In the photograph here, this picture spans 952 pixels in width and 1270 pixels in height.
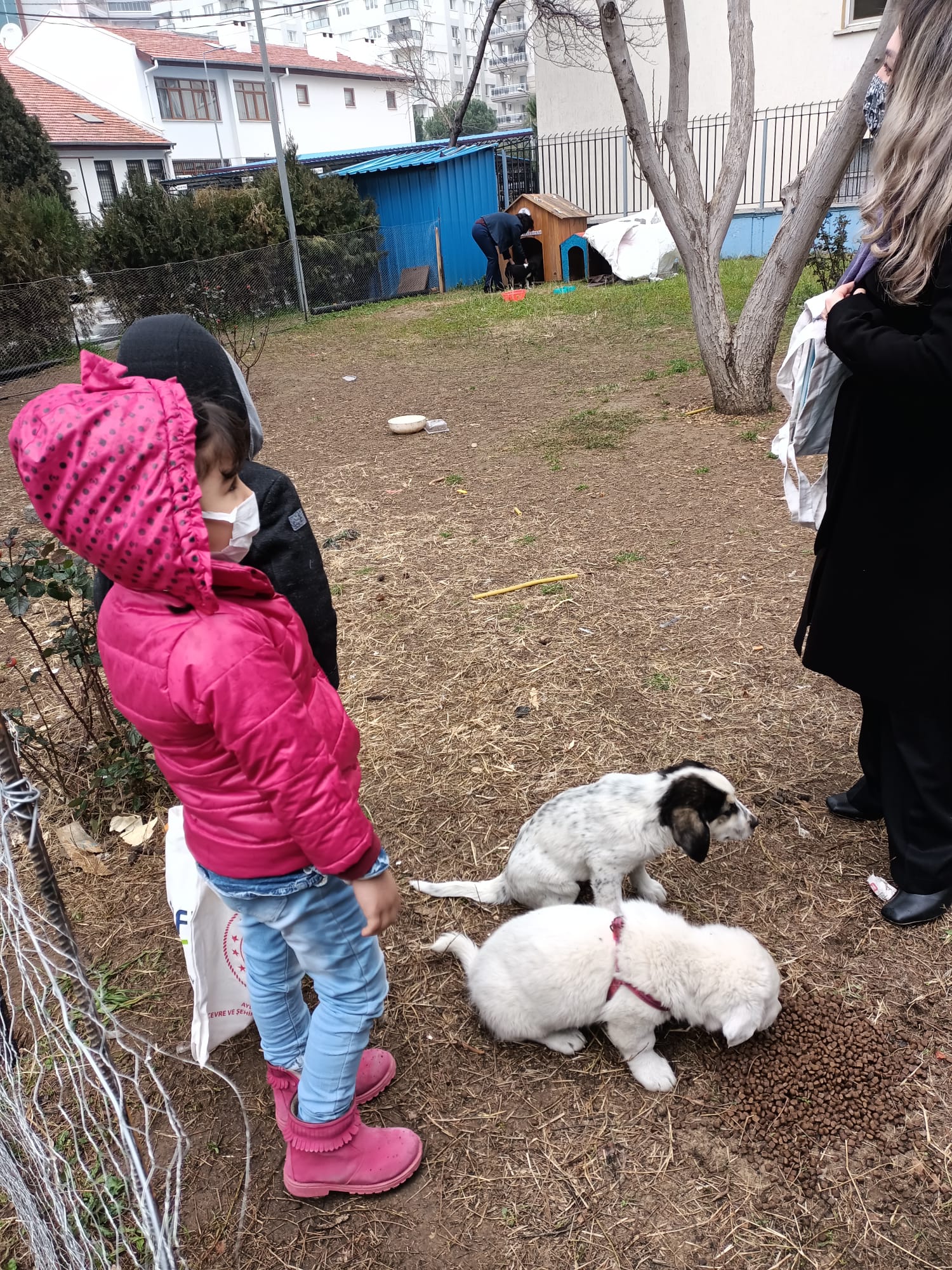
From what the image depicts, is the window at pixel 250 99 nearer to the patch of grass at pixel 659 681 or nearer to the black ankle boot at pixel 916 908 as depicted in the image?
the patch of grass at pixel 659 681

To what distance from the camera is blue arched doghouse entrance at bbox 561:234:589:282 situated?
16516 mm

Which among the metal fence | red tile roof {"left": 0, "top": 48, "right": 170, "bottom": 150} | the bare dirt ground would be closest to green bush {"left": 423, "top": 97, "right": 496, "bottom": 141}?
red tile roof {"left": 0, "top": 48, "right": 170, "bottom": 150}

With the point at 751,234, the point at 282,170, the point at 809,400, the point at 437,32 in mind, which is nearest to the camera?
the point at 809,400

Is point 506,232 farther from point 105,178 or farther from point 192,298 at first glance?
point 105,178

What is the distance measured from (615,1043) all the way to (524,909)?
67 cm

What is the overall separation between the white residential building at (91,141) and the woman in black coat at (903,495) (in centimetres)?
3431

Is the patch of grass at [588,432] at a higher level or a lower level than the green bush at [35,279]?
lower

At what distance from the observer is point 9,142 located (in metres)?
20.0

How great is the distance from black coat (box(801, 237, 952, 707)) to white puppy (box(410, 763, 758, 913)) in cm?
55

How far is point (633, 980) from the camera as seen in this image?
216 cm

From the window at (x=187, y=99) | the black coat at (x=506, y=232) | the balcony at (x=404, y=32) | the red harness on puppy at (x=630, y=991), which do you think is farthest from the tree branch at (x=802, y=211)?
the balcony at (x=404, y=32)

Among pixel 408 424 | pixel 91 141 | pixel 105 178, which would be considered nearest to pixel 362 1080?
pixel 408 424

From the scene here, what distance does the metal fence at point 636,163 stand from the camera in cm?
1722

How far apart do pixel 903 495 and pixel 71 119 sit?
130ft
